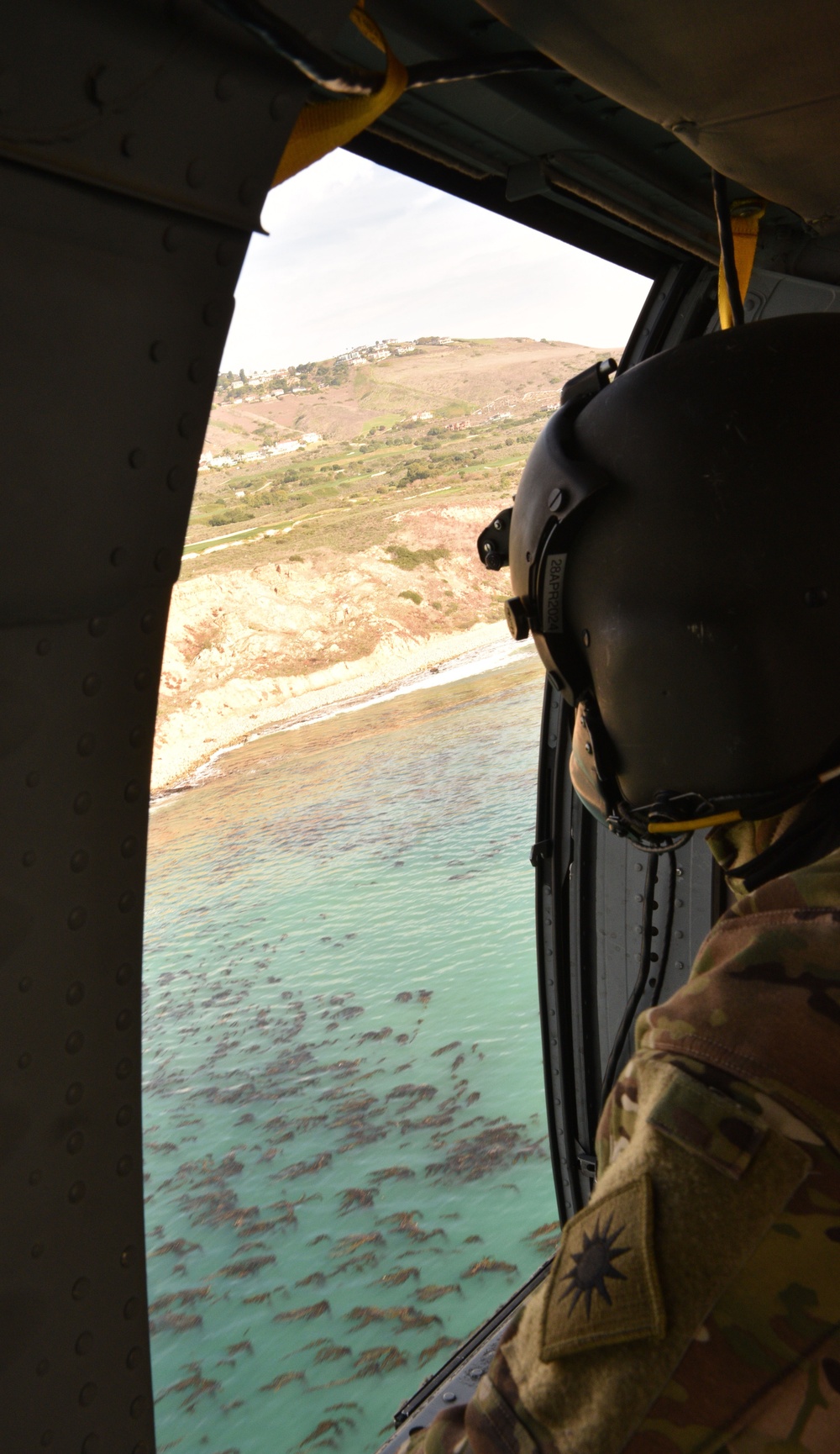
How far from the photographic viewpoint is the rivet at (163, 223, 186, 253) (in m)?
0.95

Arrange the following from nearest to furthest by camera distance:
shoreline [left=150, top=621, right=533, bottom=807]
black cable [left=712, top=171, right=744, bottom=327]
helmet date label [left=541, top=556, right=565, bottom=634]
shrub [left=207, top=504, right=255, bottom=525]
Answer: helmet date label [left=541, top=556, right=565, bottom=634]
black cable [left=712, top=171, right=744, bottom=327]
shoreline [left=150, top=621, right=533, bottom=807]
shrub [left=207, top=504, right=255, bottom=525]

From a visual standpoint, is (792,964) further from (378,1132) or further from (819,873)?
(378,1132)

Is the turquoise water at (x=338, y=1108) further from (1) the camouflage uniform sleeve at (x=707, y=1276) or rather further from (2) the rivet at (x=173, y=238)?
(2) the rivet at (x=173, y=238)

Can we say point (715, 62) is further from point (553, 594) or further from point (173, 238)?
point (173, 238)

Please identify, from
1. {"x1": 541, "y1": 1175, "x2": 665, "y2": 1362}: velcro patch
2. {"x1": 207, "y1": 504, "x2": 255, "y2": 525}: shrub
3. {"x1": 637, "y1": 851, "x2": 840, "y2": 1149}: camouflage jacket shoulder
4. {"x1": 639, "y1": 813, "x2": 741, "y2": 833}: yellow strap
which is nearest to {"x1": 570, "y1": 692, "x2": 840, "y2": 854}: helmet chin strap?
{"x1": 639, "y1": 813, "x2": 741, "y2": 833}: yellow strap

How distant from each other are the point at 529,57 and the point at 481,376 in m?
72.5

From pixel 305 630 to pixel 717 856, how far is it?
2993 centimetres

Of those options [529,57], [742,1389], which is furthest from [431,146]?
[742,1389]

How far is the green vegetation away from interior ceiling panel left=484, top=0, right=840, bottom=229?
110 feet

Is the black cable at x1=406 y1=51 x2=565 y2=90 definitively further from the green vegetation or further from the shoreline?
the green vegetation

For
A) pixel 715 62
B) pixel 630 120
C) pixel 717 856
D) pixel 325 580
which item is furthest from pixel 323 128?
pixel 325 580

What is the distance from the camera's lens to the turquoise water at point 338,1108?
6113mm

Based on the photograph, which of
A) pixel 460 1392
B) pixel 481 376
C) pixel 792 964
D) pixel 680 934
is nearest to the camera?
pixel 792 964

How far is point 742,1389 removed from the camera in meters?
0.75
